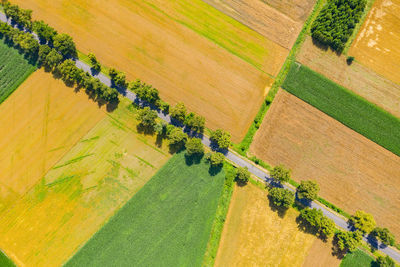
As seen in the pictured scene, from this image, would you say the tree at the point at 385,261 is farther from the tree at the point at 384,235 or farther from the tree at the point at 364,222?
the tree at the point at 364,222

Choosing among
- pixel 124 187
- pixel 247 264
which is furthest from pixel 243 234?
pixel 124 187

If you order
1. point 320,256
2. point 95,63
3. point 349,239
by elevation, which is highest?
point 95,63

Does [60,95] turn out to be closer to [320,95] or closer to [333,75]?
[320,95]

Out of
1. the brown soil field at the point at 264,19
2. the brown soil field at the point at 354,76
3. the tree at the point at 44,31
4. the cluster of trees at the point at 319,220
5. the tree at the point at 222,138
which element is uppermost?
the brown soil field at the point at 264,19

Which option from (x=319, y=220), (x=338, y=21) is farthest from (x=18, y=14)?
(x=319, y=220)

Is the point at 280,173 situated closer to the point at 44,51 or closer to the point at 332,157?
the point at 332,157

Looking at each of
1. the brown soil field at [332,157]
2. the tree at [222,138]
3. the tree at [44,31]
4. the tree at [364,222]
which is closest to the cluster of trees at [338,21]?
the brown soil field at [332,157]

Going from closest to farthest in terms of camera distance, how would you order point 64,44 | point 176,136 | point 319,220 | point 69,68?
point 319,220
point 176,136
point 69,68
point 64,44
